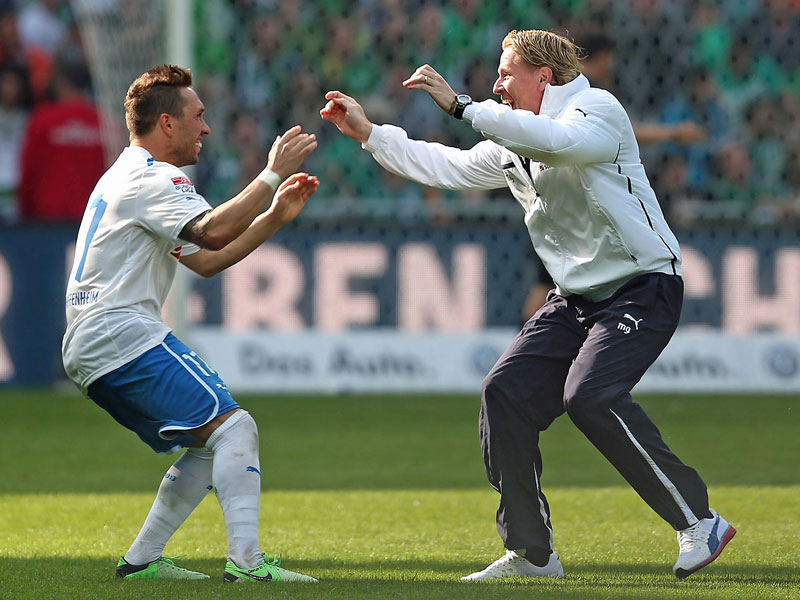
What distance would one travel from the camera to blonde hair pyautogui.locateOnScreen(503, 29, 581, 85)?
193 inches

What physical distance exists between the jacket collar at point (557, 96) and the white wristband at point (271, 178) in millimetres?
1007

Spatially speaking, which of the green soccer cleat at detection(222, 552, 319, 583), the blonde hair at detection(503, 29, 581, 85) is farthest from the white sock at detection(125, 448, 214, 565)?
the blonde hair at detection(503, 29, 581, 85)

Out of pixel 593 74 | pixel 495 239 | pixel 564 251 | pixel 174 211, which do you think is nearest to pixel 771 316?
pixel 495 239

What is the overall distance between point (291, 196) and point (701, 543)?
1.84 meters

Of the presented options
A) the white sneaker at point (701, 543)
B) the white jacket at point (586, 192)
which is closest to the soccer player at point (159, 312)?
the white jacket at point (586, 192)

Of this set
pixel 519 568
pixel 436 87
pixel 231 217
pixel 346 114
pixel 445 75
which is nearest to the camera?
pixel 231 217

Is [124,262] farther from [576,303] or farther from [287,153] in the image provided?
[576,303]

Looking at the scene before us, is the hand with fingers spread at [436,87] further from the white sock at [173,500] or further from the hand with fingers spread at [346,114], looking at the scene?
the white sock at [173,500]

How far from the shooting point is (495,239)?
1199cm

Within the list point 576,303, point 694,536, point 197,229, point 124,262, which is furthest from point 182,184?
point 694,536

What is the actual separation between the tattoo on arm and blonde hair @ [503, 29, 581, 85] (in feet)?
4.21

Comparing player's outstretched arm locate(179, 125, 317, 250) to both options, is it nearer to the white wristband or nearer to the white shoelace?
the white wristband

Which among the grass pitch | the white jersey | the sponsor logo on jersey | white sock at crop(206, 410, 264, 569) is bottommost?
the grass pitch

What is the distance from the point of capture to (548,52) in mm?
4926
